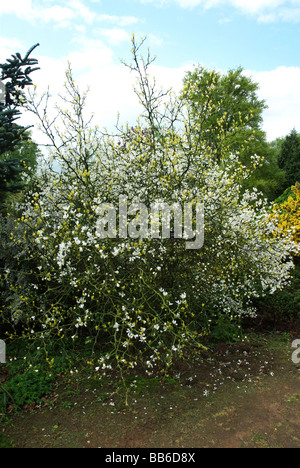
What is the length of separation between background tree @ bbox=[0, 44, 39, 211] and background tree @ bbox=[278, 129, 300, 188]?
2036 cm

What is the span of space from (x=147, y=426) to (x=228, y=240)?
10.4 ft

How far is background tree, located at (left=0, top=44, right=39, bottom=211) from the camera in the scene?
5.81 m

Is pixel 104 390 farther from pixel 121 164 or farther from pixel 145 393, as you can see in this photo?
pixel 121 164

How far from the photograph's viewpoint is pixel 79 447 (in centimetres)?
336

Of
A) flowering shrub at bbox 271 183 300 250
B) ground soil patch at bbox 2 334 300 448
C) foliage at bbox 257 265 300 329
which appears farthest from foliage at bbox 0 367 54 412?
flowering shrub at bbox 271 183 300 250

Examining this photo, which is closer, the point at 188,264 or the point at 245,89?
the point at 188,264

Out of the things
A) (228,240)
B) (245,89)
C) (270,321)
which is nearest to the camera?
(228,240)

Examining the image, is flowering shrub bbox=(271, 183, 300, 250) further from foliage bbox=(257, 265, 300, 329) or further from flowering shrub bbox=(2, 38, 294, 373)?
flowering shrub bbox=(2, 38, 294, 373)

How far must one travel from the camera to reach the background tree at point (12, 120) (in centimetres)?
581

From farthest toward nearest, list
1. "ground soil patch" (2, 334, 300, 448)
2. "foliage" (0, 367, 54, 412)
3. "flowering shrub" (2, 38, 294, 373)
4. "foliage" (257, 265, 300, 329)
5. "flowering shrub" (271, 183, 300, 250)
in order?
"flowering shrub" (271, 183, 300, 250) < "foliage" (257, 265, 300, 329) < "flowering shrub" (2, 38, 294, 373) < "foliage" (0, 367, 54, 412) < "ground soil patch" (2, 334, 300, 448)

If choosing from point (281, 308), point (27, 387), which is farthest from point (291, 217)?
point (27, 387)

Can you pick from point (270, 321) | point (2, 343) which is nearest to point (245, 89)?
point (270, 321)

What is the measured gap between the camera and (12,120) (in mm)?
6066
